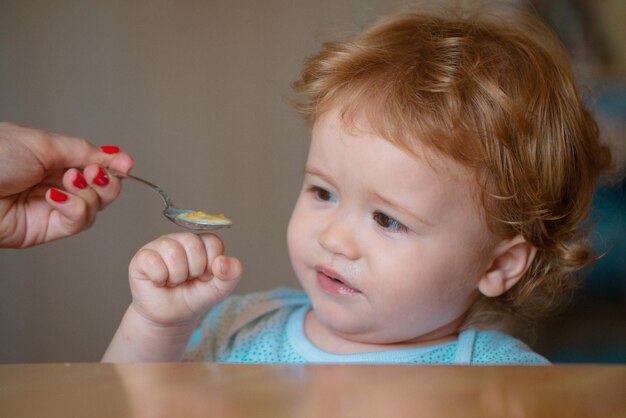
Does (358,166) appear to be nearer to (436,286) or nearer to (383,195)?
(383,195)

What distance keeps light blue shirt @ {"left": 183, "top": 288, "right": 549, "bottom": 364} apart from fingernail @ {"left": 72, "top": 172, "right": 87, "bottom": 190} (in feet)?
1.00

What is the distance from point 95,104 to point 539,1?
1.47 meters

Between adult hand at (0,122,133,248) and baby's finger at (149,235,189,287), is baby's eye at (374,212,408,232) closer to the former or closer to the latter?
baby's finger at (149,235,189,287)

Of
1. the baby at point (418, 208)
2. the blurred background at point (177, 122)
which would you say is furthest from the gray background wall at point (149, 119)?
the baby at point (418, 208)

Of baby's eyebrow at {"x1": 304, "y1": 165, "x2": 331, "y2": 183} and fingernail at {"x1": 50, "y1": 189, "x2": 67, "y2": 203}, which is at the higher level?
baby's eyebrow at {"x1": 304, "y1": 165, "x2": 331, "y2": 183}

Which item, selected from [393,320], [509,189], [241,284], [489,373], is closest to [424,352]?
[393,320]

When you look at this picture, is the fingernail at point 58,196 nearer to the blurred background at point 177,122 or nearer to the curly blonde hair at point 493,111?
the curly blonde hair at point 493,111


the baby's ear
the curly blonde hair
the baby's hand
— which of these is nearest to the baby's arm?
the baby's hand

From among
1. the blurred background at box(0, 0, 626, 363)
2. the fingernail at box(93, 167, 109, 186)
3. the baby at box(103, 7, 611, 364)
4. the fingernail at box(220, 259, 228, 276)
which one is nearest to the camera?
the fingernail at box(220, 259, 228, 276)

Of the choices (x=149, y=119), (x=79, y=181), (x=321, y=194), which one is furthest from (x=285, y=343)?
(x=149, y=119)

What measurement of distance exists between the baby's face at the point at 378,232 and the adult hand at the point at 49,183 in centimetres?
28

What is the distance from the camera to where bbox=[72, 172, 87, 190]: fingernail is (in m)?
1.09

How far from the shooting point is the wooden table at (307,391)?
1.45 feet

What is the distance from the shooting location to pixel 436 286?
1.07 m
